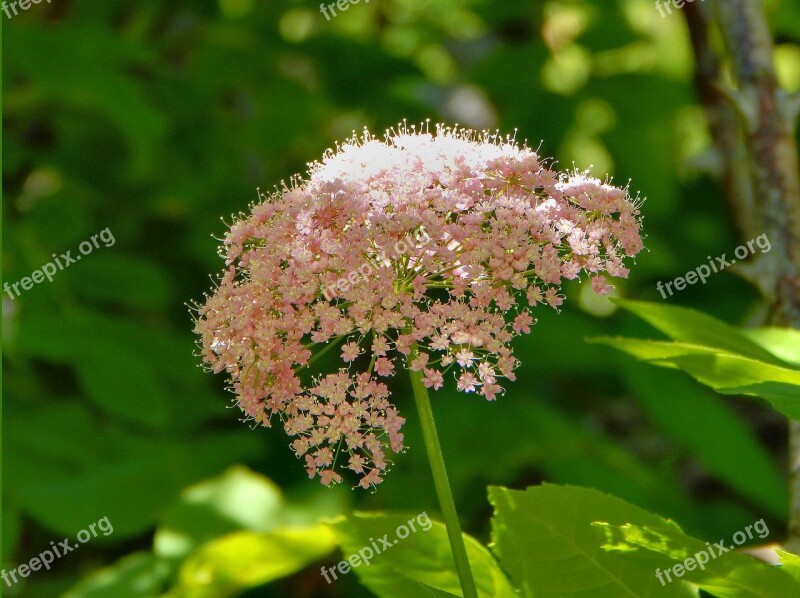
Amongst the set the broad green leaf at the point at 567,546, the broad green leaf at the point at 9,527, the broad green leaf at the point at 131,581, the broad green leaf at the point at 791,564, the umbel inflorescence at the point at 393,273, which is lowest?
the broad green leaf at the point at 791,564

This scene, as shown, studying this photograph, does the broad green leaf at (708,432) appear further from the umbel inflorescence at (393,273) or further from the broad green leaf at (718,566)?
the broad green leaf at (718,566)

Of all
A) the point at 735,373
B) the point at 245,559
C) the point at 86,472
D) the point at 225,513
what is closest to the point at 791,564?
the point at 735,373

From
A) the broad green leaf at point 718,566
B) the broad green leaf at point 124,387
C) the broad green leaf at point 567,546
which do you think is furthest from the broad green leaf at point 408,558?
the broad green leaf at point 124,387

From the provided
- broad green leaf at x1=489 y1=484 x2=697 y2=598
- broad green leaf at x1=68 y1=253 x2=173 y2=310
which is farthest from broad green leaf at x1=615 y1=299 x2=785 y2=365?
broad green leaf at x1=68 y1=253 x2=173 y2=310

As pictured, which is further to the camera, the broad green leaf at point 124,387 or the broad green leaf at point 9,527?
the broad green leaf at point 124,387

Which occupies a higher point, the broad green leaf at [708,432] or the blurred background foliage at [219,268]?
the blurred background foliage at [219,268]

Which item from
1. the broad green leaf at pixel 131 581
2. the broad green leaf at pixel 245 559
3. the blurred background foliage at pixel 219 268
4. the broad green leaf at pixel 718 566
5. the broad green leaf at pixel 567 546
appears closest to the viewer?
the broad green leaf at pixel 718 566

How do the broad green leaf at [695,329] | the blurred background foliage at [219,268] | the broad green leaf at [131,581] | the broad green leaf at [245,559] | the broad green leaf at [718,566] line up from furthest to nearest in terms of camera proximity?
the blurred background foliage at [219,268] < the broad green leaf at [131,581] < the broad green leaf at [245,559] < the broad green leaf at [695,329] < the broad green leaf at [718,566]
